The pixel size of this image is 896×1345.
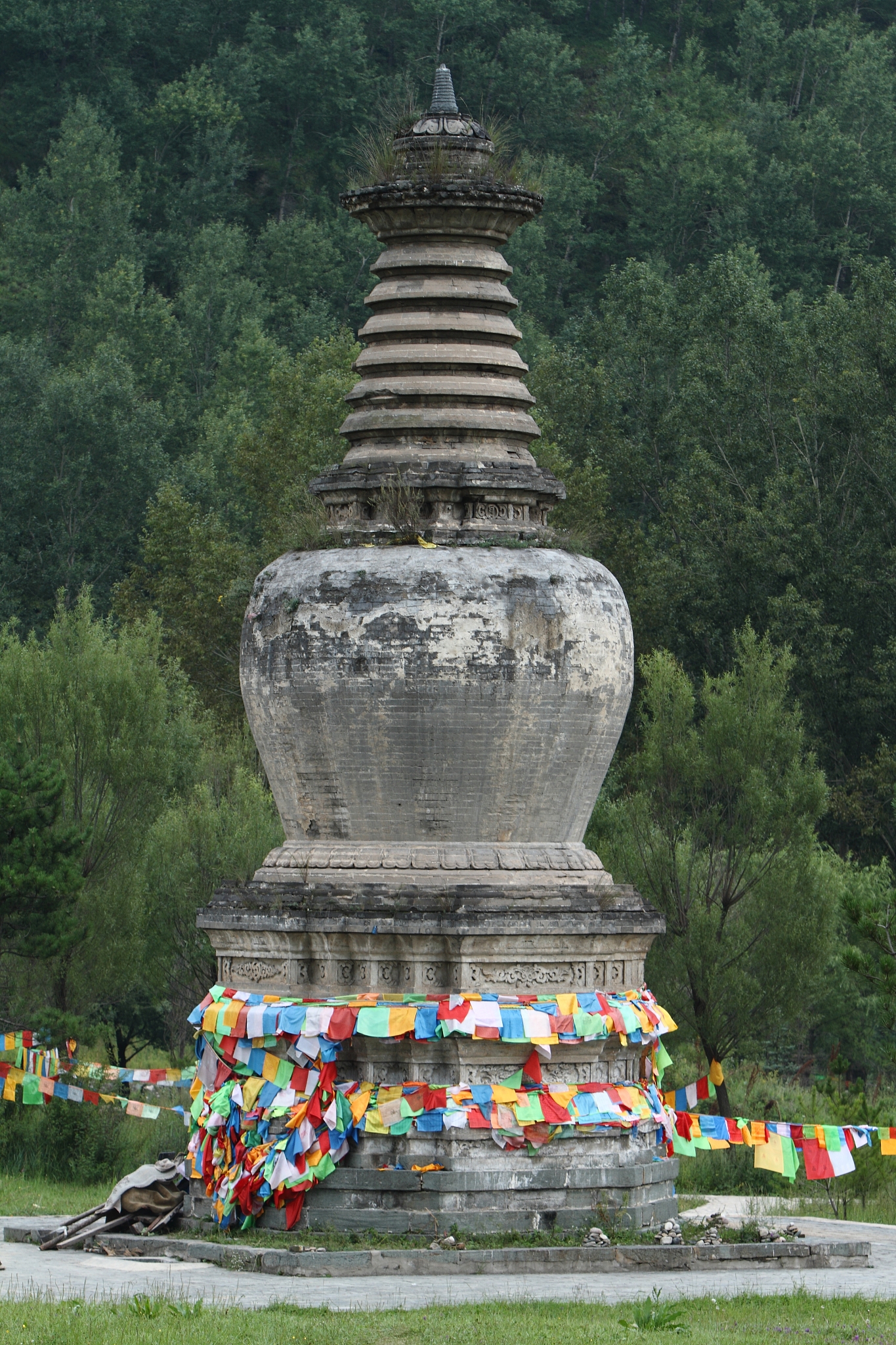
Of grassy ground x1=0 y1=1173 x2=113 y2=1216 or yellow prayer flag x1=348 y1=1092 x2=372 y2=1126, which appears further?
grassy ground x1=0 y1=1173 x2=113 y2=1216

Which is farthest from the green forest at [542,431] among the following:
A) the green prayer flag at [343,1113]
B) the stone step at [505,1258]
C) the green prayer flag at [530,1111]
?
the green prayer flag at [343,1113]

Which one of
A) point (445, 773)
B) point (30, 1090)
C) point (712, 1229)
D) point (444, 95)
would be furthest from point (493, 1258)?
point (444, 95)

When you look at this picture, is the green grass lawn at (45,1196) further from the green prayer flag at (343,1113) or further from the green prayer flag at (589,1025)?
the green prayer flag at (589,1025)

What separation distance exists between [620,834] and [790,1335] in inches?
477

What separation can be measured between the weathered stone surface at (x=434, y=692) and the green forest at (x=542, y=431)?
129 cm

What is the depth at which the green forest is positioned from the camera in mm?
25766

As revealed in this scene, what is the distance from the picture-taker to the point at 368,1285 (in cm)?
1603

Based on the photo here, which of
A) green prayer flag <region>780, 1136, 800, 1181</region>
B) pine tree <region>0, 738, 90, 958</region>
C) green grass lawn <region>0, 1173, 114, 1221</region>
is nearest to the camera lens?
green prayer flag <region>780, 1136, 800, 1181</region>

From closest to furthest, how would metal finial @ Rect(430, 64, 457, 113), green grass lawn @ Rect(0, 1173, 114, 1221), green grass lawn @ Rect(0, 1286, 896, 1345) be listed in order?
green grass lawn @ Rect(0, 1286, 896, 1345)
metal finial @ Rect(430, 64, 457, 113)
green grass lawn @ Rect(0, 1173, 114, 1221)

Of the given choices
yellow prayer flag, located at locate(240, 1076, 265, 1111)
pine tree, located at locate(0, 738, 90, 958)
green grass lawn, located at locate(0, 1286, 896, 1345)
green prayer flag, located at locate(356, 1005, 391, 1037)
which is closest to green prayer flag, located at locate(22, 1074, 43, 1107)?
pine tree, located at locate(0, 738, 90, 958)

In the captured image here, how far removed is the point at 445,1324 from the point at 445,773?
200 inches

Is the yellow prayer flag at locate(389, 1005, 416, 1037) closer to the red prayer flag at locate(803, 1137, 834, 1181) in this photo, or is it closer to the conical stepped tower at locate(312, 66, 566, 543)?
the conical stepped tower at locate(312, 66, 566, 543)

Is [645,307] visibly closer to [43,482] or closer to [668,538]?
[668,538]

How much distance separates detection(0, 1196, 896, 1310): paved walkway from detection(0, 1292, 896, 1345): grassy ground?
48cm
